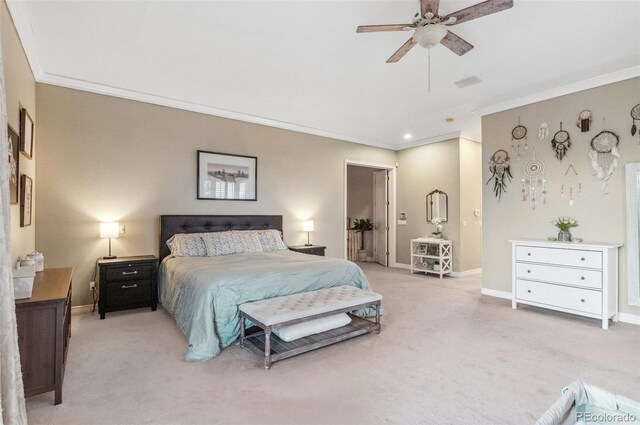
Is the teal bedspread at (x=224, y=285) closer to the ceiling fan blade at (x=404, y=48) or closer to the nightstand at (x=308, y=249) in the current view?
the nightstand at (x=308, y=249)

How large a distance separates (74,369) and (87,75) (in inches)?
125

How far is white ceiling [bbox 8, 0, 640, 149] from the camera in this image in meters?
2.65

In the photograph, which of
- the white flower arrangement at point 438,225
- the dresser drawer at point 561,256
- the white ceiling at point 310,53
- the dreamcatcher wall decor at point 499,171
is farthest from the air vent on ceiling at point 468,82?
the white flower arrangement at point 438,225

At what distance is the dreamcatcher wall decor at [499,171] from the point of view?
186 inches

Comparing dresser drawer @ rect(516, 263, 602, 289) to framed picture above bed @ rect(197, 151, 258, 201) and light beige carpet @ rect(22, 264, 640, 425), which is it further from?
framed picture above bed @ rect(197, 151, 258, 201)

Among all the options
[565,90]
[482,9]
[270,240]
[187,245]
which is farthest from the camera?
[270,240]

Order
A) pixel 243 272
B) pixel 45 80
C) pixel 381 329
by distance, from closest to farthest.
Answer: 1. pixel 243 272
2. pixel 381 329
3. pixel 45 80

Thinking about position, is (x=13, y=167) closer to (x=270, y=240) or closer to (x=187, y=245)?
(x=187, y=245)

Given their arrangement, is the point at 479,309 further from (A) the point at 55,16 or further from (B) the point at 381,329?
(A) the point at 55,16

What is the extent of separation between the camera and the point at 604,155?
151 inches

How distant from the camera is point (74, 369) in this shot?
253cm

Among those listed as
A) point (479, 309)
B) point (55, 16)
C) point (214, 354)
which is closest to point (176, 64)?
point (55, 16)

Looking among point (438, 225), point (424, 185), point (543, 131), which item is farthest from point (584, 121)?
point (424, 185)

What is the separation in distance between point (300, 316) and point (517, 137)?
4009mm
